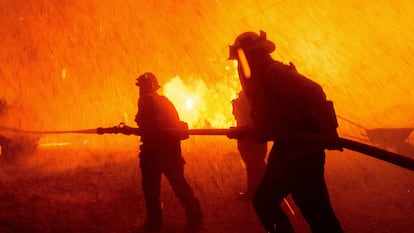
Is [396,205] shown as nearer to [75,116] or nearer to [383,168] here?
[383,168]

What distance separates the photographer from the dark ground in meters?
4.94

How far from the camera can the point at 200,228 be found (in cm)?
482

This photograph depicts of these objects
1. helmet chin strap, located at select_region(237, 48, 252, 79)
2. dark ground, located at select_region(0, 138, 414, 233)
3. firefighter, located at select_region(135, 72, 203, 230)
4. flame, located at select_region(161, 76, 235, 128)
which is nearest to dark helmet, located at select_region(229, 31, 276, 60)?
helmet chin strap, located at select_region(237, 48, 252, 79)

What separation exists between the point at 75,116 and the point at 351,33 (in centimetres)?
1665

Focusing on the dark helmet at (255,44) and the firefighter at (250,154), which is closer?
the dark helmet at (255,44)

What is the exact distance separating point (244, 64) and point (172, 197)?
368 cm

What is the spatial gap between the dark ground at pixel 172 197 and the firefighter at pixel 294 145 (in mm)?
1843

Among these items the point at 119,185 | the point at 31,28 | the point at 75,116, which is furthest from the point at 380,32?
the point at 31,28

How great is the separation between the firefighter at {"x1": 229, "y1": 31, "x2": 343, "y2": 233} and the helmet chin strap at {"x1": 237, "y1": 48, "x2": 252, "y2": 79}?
0.13 meters

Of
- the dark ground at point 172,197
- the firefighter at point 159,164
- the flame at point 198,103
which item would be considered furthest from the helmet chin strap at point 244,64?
the flame at point 198,103

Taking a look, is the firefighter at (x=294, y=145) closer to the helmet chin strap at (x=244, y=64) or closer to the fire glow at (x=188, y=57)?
the helmet chin strap at (x=244, y=64)

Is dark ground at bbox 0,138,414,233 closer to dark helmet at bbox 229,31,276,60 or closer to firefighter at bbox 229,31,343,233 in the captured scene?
firefighter at bbox 229,31,343,233

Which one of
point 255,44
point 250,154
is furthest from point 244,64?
point 250,154

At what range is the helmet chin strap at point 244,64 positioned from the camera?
3.32 m
